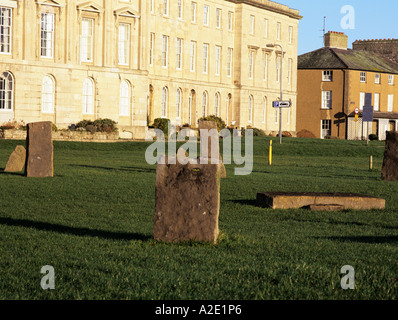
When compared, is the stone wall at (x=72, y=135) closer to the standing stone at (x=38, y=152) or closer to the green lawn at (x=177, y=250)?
the standing stone at (x=38, y=152)

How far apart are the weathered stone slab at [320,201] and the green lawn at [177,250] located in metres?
0.39

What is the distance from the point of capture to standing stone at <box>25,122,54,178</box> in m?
24.6

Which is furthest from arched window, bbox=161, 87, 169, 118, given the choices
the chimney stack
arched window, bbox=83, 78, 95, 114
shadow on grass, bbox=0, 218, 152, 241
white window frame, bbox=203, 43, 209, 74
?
shadow on grass, bbox=0, 218, 152, 241

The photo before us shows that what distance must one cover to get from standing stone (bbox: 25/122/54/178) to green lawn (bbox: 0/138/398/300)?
8.48 feet

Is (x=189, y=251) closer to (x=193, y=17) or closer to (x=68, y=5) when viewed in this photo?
(x=68, y=5)

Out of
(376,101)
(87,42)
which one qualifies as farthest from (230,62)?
(376,101)

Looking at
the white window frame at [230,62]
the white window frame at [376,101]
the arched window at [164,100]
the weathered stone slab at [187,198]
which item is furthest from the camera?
the white window frame at [376,101]

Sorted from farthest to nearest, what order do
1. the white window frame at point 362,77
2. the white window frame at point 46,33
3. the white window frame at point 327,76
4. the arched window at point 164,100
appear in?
the white window frame at point 362,77 < the white window frame at point 327,76 < the arched window at point 164,100 < the white window frame at point 46,33

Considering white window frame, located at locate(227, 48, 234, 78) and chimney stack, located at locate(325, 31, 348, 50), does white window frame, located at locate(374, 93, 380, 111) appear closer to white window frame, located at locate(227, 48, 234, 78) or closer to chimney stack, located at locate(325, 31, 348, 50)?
chimney stack, located at locate(325, 31, 348, 50)

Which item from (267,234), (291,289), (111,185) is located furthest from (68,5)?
(291,289)

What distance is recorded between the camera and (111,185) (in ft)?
72.4

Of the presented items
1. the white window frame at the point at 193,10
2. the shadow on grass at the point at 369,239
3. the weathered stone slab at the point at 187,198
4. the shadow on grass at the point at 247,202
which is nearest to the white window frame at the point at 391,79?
the white window frame at the point at 193,10

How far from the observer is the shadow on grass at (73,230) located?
40.0 feet
